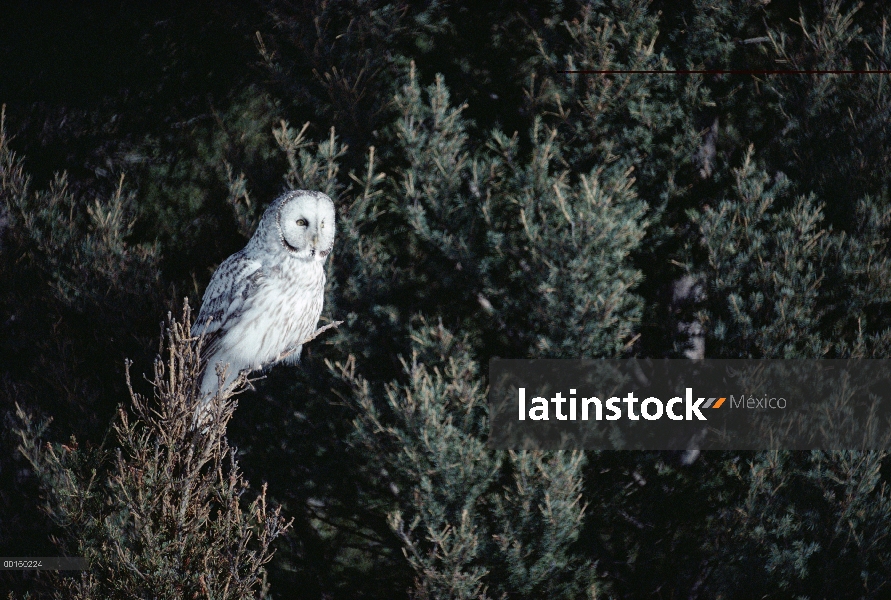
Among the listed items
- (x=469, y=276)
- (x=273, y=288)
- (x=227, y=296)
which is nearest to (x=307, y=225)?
(x=273, y=288)

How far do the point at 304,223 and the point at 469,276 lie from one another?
4.71 ft

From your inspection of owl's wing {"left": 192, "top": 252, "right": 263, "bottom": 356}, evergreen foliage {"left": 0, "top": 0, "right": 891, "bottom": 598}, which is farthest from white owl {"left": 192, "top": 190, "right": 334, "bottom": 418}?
evergreen foliage {"left": 0, "top": 0, "right": 891, "bottom": 598}

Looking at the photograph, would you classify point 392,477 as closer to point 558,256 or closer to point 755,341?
point 558,256

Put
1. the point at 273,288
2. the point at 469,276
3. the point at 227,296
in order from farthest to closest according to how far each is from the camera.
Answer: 1. the point at 469,276
2. the point at 227,296
3. the point at 273,288

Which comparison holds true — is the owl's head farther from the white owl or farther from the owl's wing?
the owl's wing

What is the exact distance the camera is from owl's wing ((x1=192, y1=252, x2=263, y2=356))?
12.1 feet

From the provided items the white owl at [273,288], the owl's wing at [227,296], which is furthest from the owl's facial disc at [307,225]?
the owl's wing at [227,296]

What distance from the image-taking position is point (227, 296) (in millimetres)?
3756

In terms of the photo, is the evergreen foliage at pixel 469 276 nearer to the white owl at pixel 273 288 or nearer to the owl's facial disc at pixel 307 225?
the white owl at pixel 273 288

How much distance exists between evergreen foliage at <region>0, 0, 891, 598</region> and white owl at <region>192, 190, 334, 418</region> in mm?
594

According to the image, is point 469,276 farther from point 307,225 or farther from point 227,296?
point 227,296

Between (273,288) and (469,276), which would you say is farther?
(469,276)

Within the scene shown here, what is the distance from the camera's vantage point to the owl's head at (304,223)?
3.49 meters

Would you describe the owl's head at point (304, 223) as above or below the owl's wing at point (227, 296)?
above
